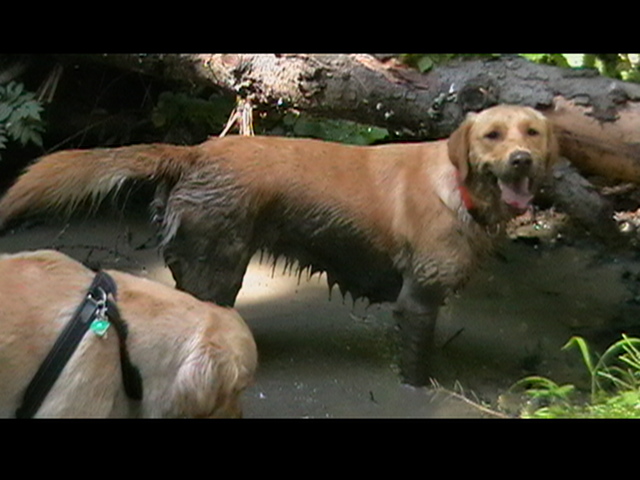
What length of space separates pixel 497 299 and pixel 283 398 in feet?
5.41

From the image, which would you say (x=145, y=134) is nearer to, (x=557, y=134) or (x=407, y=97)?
(x=407, y=97)

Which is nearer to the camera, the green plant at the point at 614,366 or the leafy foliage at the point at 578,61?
the green plant at the point at 614,366

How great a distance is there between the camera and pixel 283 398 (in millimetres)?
3658

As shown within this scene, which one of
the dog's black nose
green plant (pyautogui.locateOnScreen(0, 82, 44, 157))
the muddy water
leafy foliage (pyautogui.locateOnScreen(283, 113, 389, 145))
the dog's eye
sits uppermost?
the dog's eye

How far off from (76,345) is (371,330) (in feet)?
6.34

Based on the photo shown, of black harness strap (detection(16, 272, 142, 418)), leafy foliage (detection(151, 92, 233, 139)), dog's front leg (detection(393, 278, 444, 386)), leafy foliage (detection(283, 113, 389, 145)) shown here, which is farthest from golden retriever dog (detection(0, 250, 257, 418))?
leafy foliage (detection(151, 92, 233, 139))

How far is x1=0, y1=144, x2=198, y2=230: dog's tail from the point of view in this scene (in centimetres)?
379

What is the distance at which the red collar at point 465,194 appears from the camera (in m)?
4.30

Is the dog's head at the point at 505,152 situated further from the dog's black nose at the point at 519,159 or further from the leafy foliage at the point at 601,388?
the leafy foliage at the point at 601,388

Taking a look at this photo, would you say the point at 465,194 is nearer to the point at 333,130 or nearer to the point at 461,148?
the point at 461,148

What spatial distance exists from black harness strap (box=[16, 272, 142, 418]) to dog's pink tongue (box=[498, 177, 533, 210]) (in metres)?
1.89

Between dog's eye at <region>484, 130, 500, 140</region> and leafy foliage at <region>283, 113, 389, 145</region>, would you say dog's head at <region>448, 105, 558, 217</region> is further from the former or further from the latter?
leafy foliage at <region>283, 113, 389, 145</region>

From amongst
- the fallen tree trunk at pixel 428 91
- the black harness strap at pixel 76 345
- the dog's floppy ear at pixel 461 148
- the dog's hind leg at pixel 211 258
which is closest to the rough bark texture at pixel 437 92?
the fallen tree trunk at pixel 428 91
